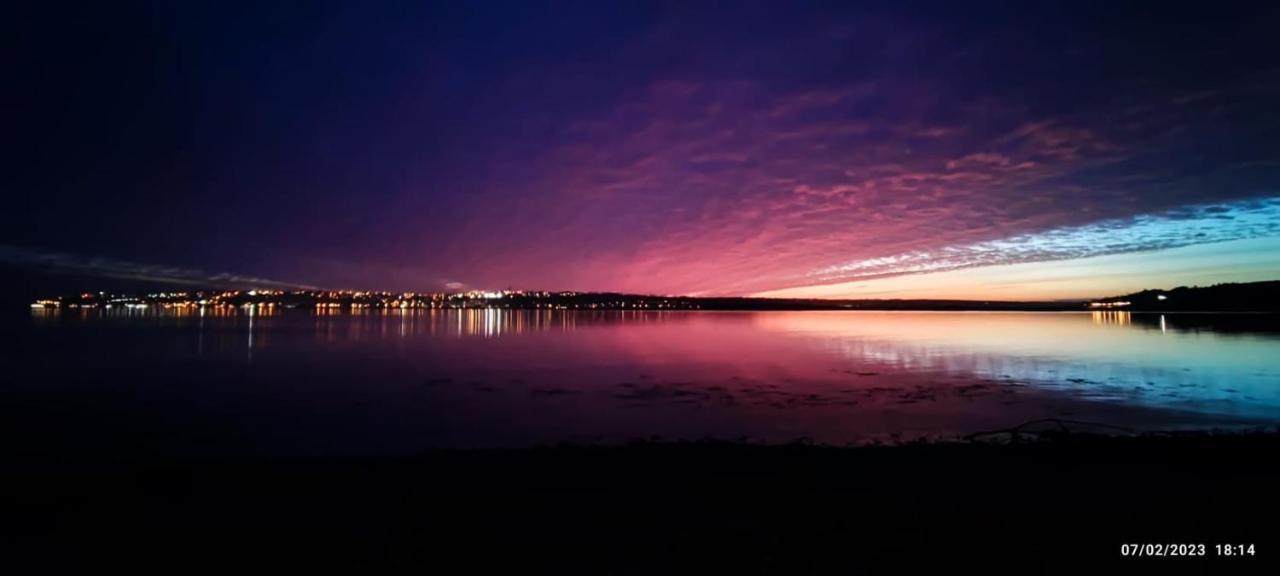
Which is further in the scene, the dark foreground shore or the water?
the water

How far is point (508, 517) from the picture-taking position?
8555mm

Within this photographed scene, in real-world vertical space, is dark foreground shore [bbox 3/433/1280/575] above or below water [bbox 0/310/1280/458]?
above

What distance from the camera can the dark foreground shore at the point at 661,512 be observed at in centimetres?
682

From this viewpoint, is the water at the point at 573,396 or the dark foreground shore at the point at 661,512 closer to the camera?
the dark foreground shore at the point at 661,512

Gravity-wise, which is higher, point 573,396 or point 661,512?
point 661,512

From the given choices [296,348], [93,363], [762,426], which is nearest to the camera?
[762,426]

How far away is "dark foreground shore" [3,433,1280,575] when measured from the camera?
682 centimetres

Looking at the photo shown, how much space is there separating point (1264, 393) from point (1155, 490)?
894 inches

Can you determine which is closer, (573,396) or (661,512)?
(661,512)

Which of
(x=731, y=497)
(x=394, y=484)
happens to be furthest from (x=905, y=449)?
(x=394, y=484)

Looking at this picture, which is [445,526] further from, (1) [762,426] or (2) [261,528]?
(1) [762,426]

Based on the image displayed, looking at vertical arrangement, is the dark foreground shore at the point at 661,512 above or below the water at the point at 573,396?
above

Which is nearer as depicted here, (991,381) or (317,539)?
(317,539)

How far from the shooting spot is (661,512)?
8.72m
